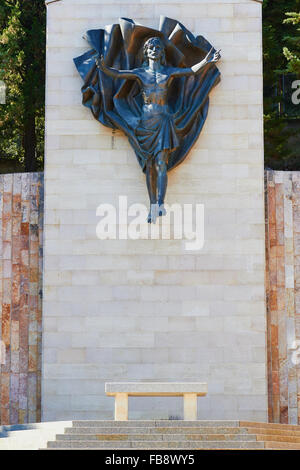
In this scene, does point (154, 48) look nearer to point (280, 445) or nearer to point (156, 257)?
point (156, 257)

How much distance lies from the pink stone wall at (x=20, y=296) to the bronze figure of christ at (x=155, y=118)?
235cm

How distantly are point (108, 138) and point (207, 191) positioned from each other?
1.93 meters

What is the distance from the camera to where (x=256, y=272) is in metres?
18.9

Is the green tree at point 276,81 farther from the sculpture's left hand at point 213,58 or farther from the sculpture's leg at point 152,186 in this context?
the sculpture's leg at point 152,186

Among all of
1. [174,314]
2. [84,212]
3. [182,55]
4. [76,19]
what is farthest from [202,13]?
[174,314]

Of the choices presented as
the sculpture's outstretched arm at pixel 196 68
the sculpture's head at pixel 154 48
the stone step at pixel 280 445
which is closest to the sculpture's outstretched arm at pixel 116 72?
the sculpture's head at pixel 154 48

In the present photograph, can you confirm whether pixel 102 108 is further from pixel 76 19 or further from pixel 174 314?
pixel 174 314

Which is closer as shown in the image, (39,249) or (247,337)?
(247,337)

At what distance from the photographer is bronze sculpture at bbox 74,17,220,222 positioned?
61.9 feet

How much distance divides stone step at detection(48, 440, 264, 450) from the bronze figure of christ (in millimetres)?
5524

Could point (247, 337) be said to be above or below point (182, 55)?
below

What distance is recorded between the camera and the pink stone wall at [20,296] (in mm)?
19469

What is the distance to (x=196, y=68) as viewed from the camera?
1891cm

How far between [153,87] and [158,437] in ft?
22.1
